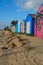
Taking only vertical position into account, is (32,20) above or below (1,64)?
above

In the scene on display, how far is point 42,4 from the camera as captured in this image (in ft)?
83.8

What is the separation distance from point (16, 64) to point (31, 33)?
2203 cm

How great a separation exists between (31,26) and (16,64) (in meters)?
21.7

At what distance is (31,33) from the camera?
32.0 m

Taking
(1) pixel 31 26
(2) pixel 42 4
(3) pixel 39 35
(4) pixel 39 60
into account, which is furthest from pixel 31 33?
(4) pixel 39 60

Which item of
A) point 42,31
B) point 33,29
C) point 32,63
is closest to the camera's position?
point 32,63

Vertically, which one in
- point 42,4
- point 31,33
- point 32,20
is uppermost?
point 42,4

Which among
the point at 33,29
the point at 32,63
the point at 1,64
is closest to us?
the point at 32,63

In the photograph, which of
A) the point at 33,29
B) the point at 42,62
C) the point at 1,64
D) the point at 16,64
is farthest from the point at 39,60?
the point at 33,29

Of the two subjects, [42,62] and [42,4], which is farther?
[42,4]

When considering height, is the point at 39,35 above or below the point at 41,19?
below

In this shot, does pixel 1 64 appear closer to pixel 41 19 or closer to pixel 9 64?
pixel 9 64

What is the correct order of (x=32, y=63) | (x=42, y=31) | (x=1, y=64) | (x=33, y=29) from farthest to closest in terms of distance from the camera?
(x=33, y=29)
(x=42, y=31)
(x=1, y=64)
(x=32, y=63)

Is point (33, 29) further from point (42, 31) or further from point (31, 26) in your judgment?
point (42, 31)
